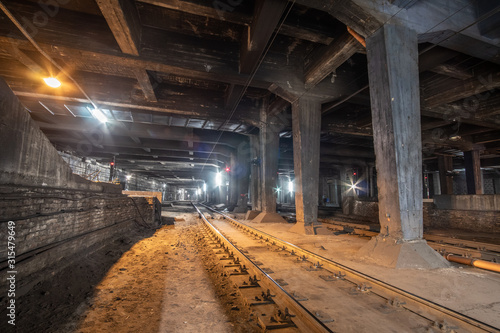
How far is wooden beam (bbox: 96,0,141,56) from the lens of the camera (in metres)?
5.33

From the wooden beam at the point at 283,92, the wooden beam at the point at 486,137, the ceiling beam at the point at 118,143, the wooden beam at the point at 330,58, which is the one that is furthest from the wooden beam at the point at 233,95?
the wooden beam at the point at 486,137

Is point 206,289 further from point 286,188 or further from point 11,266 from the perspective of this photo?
point 286,188

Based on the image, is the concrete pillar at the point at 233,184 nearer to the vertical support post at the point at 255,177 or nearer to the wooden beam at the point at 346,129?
the vertical support post at the point at 255,177

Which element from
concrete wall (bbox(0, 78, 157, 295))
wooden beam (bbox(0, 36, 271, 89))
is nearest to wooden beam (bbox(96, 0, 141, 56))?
wooden beam (bbox(0, 36, 271, 89))

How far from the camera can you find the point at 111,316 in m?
3.06

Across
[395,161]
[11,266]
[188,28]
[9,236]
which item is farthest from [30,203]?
[395,161]

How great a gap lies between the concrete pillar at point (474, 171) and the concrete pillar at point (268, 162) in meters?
13.7

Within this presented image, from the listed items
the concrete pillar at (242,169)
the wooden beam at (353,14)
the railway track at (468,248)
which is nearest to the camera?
the railway track at (468,248)

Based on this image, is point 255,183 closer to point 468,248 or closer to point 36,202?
point 468,248

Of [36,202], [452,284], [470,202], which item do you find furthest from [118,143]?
[470,202]

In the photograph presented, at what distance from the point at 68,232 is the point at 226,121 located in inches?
349

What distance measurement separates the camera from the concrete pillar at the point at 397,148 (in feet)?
14.9

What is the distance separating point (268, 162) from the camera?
1232 centimetres

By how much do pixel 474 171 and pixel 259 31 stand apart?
17875 mm
